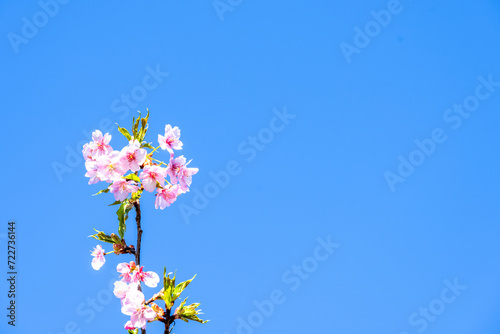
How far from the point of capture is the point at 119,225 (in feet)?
6.53

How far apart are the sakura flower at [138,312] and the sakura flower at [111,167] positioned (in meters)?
0.58

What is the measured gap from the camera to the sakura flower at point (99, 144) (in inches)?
83.5

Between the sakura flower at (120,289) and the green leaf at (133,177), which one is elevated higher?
the green leaf at (133,177)

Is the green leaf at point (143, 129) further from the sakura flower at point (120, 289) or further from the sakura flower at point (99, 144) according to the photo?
the sakura flower at point (120, 289)

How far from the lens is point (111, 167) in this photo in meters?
1.95

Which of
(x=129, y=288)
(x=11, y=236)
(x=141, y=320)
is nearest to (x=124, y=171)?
(x=129, y=288)

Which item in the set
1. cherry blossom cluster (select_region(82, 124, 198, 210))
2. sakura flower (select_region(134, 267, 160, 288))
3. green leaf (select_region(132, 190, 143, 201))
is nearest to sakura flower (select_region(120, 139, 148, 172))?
cherry blossom cluster (select_region(82, 124, 198, 210))

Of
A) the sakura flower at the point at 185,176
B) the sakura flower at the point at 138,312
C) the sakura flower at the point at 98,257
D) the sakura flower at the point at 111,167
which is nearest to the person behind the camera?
the sakura flower at the point at 138,312

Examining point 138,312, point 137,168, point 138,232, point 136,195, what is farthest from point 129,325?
point 137,168

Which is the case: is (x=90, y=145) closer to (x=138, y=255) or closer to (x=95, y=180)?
(x=95, y=180)

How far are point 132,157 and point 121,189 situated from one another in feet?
0.53

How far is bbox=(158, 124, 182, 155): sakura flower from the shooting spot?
83.9 inches

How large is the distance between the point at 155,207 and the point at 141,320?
534mm

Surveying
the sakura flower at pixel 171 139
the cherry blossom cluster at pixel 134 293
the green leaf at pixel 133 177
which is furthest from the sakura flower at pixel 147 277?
the sakura flower at pixel 171 139
